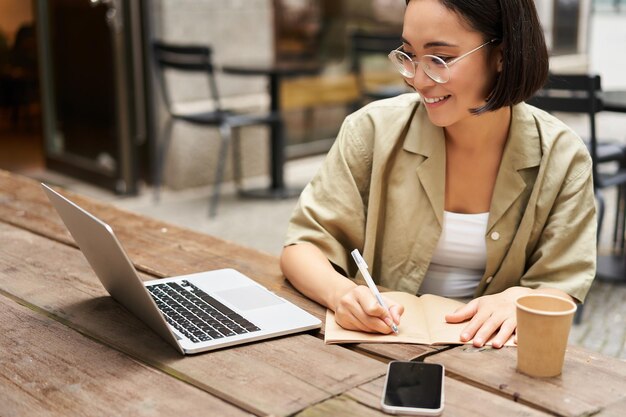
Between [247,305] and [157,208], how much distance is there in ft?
12.6

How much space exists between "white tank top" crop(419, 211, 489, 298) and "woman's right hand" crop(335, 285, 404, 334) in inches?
14.4

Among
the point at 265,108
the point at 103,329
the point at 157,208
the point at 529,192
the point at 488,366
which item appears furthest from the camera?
the point at 265,108

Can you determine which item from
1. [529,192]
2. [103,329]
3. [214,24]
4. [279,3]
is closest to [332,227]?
[529,192]

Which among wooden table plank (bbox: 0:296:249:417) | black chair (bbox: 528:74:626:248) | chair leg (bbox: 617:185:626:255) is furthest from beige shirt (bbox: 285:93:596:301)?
chair leg (bbox: 617:185:626:255)

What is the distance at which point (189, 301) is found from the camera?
1517 millimetres

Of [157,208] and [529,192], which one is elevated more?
[529,192]

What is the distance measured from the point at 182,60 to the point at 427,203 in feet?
12.9

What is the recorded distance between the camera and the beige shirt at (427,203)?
163cm

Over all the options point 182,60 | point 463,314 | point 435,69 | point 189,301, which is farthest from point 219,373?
point 182,60

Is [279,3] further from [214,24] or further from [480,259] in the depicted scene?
[480,259]

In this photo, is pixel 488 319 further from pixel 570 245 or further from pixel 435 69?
pixel 435 69

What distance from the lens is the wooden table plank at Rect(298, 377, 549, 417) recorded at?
1.12 meters

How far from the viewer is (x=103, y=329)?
142 cm

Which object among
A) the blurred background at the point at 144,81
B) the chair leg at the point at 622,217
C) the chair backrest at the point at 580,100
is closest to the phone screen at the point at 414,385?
the chair backrest at the point at 580,100
